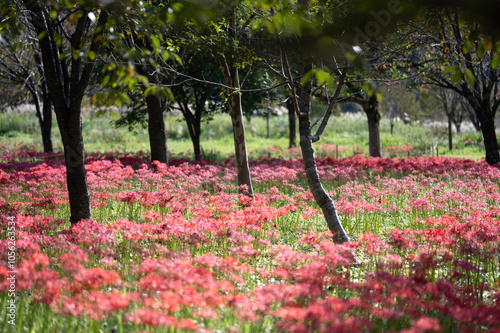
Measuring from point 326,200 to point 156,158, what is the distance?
25.9ft

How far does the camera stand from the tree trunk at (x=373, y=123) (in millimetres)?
18156

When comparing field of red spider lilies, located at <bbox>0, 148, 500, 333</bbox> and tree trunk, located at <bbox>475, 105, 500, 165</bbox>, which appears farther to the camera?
tree trunk, located at <bbox>475, 105, 500, 165</bbox>

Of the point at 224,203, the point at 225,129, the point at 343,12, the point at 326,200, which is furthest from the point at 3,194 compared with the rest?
the point at 225,129

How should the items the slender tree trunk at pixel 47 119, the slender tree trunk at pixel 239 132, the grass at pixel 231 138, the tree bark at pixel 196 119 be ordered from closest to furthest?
the slender tree trunk at pixel 239 132
the tree bark at pixel 196 119
the slender tree trunk at pixel 47 119
the grass at pixel 231 138

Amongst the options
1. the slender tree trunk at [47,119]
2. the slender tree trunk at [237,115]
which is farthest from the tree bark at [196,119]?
the slender tree trunk at [237,115]

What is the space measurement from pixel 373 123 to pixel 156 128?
10.4m

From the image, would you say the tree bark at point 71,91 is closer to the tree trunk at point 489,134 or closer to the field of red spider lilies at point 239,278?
the field of red spider lilies at point 239,278

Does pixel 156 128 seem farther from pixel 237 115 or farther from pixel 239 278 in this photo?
pixel 239 278

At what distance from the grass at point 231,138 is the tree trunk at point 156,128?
10.9 m

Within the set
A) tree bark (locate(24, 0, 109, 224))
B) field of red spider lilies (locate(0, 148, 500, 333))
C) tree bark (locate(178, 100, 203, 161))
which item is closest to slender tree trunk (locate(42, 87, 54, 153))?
tree bark (locate(178, 100, 203, 161))

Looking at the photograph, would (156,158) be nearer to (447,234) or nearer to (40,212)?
(40,212)

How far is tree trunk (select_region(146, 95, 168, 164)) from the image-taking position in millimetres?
12383

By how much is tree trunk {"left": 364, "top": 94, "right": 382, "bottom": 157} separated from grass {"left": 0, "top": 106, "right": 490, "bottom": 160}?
15.4 ft

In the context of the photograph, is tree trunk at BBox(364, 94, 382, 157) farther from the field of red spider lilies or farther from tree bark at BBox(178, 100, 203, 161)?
the field of red spider lilies
